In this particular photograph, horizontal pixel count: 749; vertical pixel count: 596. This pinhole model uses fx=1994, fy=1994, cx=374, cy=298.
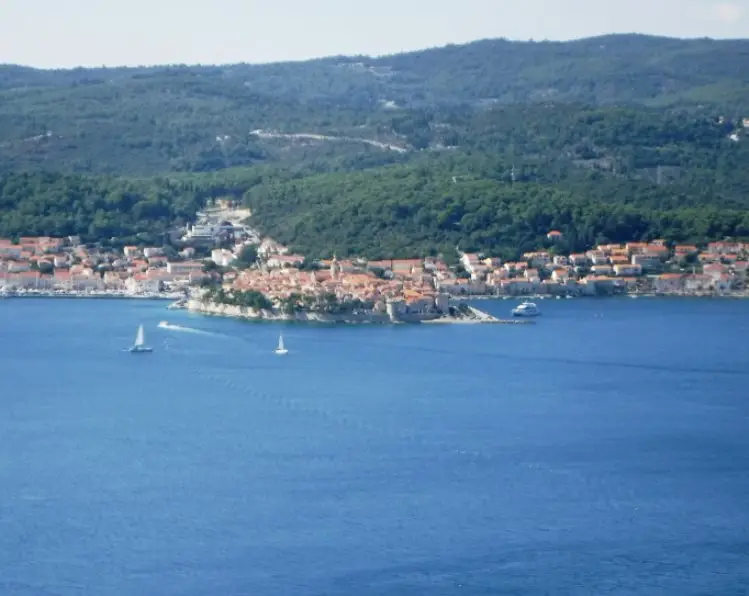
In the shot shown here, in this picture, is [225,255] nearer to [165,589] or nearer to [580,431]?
[580,431]

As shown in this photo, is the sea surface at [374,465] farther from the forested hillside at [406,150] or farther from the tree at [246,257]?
the forested hillside at [406,150]

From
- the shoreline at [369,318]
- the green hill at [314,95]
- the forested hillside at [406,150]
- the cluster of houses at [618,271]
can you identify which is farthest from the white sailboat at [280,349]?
the green hill at [314,95]

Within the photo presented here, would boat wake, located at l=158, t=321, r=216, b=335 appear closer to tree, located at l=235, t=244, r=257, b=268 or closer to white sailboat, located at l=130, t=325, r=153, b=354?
white sailboat, located at l=130, t=325, r=153, b=354

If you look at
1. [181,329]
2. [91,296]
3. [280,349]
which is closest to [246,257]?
[91,296]

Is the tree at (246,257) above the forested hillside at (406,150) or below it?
below

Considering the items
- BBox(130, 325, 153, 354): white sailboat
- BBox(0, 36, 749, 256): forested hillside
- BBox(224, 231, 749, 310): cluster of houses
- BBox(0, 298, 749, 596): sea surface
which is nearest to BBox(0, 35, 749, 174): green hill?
BBox(0, 36, 749, 256): forested hillside

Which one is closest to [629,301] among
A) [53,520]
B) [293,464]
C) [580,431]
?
[580,431]
